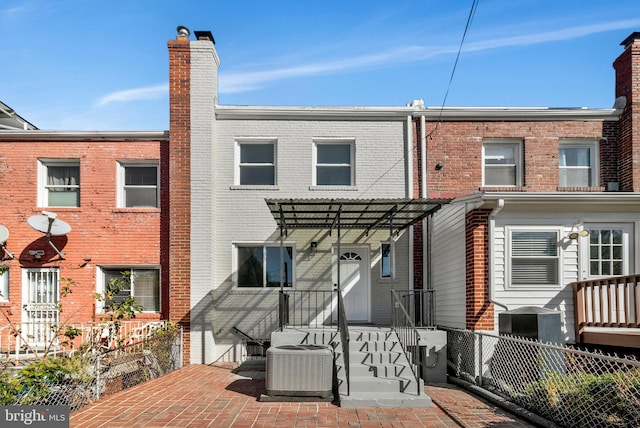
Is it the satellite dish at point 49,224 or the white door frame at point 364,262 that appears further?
the white door frame at point 364,262

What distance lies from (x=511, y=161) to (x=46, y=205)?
41.2ft

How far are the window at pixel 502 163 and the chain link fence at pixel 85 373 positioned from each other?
9142mm

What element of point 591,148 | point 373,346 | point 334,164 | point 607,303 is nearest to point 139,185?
point 334,164

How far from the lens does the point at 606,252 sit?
959cm

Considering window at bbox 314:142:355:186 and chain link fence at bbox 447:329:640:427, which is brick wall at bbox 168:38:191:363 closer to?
window at bbox 314:142:355:186

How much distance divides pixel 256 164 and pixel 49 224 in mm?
5338

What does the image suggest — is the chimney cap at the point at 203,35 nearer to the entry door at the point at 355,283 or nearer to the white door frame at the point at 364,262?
the white door frame at the point at 364,262

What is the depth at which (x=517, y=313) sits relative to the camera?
29.2 feet

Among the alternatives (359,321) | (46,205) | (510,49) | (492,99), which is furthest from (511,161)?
(46,205)

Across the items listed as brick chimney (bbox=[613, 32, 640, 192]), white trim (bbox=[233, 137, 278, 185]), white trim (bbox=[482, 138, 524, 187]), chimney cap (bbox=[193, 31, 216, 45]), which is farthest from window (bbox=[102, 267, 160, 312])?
brick chimney (bbox=[613, 32, 640, 192])

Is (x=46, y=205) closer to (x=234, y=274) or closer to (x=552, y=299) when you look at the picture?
(x=234, y=274)

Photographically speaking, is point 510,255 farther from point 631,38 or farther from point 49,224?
point 49,224

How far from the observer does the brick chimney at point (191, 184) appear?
11430 millimetres

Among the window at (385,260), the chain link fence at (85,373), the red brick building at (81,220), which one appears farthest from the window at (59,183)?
the window at (385,260)
